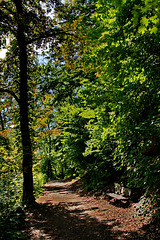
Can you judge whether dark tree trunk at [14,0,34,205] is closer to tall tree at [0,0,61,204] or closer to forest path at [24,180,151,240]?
tall tree at [0,0,61,204]

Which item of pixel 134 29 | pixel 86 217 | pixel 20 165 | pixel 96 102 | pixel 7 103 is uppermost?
pixel 7 103

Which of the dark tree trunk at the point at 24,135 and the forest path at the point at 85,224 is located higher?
the dark tree trunk at the point at 24,135

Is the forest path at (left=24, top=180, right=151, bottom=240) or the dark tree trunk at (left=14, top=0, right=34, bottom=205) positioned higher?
the dark tree trunk at (left=14, top=0, right=34, bottom=205)

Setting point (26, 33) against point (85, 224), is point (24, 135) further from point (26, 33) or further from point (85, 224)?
point (26, 33)

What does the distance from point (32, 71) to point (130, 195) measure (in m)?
8.05

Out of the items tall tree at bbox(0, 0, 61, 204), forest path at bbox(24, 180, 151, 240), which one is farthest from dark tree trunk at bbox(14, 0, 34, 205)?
forest path at bbox(24, 180, 151, 240)

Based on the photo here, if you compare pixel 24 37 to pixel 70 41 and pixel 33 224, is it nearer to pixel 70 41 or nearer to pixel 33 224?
pixel 70 41

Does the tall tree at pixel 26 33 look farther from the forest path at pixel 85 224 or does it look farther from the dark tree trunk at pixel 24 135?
the forest path at pixel 85 224

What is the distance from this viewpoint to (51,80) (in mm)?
11398

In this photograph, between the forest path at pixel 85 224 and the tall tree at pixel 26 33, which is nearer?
the forest path at pixel 85 224

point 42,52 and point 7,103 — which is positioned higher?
point 42,52

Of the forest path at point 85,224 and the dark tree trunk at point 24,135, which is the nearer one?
the forest path at point 85,224

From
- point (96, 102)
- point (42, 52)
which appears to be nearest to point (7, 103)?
point (42, 52)

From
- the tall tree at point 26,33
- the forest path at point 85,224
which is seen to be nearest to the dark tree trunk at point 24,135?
the tall tree at point 26,33
